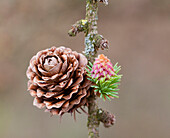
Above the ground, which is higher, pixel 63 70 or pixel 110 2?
pixel 110 2

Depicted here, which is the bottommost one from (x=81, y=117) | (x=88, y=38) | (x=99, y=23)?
(x=81, y=117)

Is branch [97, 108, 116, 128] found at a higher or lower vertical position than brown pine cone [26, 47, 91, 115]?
lower

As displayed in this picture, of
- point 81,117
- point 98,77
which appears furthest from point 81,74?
point 81,117

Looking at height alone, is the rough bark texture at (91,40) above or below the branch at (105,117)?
above

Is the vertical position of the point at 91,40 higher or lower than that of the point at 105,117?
higher

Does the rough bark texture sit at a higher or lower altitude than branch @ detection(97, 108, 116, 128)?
higher

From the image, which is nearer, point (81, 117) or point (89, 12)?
point (89, 12)

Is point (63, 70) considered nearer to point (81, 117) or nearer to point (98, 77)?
point (98, 77)

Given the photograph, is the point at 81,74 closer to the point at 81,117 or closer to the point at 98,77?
the point at 98,77
